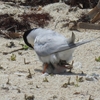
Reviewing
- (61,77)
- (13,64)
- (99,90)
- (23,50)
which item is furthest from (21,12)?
(99,90)

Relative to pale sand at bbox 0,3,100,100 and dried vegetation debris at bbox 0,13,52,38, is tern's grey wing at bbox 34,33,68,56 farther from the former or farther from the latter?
dried vegetation debris at bbox 0,13,52,38

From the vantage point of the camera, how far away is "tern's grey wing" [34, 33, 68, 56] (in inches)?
240

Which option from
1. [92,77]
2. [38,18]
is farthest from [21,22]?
[92,77]

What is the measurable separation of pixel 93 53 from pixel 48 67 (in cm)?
118

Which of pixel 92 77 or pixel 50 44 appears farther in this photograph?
pixel 50 44

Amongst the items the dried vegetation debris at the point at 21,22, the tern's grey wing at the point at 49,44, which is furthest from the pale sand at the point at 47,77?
the dried vegetation debris at the point at 21,22

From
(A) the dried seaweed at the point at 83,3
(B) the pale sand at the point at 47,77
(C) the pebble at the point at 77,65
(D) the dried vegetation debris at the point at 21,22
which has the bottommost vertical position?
(C) the pebble at the point at 77,65

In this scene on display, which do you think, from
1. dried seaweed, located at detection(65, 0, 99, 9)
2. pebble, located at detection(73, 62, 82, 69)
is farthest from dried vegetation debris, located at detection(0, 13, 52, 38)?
pebble, located at detection(73, 62, 82, 69)

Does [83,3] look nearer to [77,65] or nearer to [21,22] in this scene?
[21,22]

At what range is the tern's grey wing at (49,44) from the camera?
609cm

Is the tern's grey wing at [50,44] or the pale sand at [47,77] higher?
the tern's grey wing at [50,44]

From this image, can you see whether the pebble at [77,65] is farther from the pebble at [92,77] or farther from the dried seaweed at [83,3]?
the dried seaweed at [83,3]

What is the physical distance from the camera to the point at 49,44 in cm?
620

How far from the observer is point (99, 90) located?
17.7 ft
